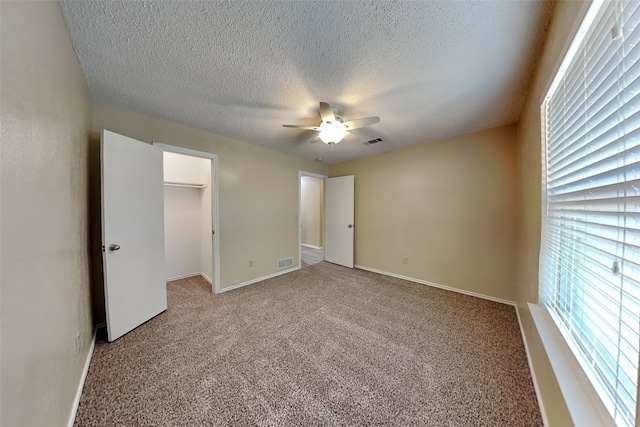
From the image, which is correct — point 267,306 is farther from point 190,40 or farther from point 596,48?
point 596,48

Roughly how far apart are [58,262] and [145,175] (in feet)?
4.20

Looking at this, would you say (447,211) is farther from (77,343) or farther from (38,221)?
(77,343)

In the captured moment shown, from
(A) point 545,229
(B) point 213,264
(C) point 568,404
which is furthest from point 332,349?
(B) point 213,264

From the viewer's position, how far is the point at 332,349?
176cm

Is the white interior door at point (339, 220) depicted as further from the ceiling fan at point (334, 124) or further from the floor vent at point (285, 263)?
the ceiling fan at point (334, 124)

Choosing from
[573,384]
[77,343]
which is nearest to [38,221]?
[77,343]

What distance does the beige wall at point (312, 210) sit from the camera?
19.3ft

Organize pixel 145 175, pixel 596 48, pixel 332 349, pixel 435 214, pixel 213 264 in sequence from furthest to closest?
1. pixel 435 214
2. pixel 213 264
3. pixel 145 175
4. pixel 332 349
5. pixel 596 48

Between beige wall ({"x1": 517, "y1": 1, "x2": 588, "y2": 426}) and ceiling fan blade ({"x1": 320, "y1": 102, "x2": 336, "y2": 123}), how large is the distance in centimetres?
134

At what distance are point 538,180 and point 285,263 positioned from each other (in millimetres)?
3378

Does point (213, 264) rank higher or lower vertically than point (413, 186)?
lower

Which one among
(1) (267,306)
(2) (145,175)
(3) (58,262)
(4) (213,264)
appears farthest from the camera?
(4) (213,264)

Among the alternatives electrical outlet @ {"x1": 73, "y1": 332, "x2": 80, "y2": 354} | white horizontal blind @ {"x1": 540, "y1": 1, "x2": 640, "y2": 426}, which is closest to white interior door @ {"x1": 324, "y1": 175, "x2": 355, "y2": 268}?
white horizontal blind @ {"x1": 540, "y1": 1, "x2": 640, "y2": 426}

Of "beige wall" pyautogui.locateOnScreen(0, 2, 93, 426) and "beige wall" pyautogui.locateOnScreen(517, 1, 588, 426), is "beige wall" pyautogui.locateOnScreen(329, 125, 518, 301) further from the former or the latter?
"beige wall" pyautogui.locateOnScreen(0, 2, 93, 426)
